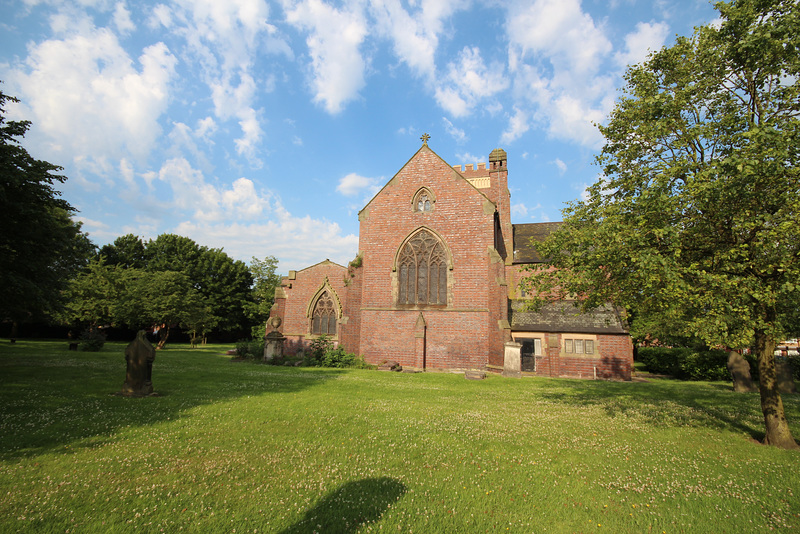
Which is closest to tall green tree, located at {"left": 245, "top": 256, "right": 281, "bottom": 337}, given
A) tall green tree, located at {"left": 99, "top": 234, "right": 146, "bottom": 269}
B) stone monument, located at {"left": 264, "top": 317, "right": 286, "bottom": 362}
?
tall green tree, located at {"left": 99, "top": 234, "right": 146, "bottom": 269}

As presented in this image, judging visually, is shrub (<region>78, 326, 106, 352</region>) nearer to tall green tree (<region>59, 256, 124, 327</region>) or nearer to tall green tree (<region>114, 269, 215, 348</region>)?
tall green tree (<region>114, 269, 215, 348</region>)

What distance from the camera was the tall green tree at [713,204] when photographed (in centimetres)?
674

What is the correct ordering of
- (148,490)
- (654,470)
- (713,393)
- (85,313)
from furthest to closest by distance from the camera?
(85,313), (713,393), (654,470), (148,490)

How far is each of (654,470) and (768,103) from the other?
8.16 metres

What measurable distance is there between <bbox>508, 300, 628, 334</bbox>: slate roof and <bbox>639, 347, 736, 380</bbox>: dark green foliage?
6.39 meters

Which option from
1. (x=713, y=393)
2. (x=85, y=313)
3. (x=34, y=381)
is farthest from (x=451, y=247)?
(x=85, y=313)

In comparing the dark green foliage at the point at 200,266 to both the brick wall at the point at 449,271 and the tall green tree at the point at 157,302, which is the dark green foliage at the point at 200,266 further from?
the brick wall at the point at 449,271

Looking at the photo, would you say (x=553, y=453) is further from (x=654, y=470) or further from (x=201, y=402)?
(x=201, y=402)

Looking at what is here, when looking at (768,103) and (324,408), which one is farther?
(324,408)

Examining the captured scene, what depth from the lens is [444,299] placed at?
22.1m

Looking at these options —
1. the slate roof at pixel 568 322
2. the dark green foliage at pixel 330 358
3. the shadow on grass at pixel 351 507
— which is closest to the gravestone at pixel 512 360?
the slate roof at pixel 568 322

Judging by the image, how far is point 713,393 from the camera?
50.5 feet

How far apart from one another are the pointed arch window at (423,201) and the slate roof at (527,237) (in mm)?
10069

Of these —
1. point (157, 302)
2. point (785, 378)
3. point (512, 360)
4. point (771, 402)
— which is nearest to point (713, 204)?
point (771, 402)
